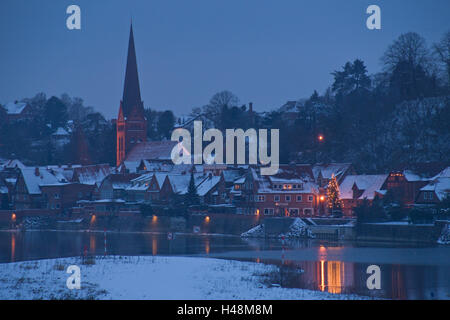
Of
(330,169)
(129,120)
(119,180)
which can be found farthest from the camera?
(129,120)

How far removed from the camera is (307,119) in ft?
310

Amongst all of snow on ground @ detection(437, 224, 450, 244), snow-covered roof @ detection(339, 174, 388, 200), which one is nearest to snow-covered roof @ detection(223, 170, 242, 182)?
snow-covered roof @ detection(339, 174, 388, 200)

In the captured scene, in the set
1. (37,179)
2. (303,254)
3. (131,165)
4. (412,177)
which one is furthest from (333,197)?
(131,165)

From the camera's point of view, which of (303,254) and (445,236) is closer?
(303,254)

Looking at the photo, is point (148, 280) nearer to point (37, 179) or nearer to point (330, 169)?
point (330, 169)

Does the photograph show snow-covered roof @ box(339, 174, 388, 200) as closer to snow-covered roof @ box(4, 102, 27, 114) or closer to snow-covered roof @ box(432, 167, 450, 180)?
snow-covered roof @ box(432, 167, 450, 180)

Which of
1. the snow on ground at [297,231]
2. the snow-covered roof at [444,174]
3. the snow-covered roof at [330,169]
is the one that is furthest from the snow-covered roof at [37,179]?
the snow-covered roof at [444,174]

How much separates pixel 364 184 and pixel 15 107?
9037 centimetres

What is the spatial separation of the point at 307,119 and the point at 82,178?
94.1 feet

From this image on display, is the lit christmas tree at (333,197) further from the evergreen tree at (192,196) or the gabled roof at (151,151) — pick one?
the gabled roof at (151,151)

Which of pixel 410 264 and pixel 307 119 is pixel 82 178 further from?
pixel 410 264

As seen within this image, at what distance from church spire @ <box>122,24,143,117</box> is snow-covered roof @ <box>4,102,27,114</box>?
104ft

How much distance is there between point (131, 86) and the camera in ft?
389
